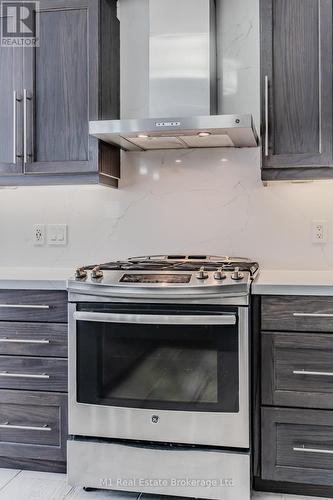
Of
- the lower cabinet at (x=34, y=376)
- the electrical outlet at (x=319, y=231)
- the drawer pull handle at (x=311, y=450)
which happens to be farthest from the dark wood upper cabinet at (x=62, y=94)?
the drawer pull handle at (x=311, y=450)

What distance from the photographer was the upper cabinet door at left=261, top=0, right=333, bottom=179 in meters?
2.11

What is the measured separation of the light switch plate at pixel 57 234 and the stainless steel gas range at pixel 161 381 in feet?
2.29

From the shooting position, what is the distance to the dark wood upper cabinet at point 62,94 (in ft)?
7.63

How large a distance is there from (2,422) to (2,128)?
1386mm

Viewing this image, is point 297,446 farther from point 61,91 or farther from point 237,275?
point 61,91

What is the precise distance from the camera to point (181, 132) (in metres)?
2.13

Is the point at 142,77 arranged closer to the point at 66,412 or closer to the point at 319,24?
the point at 319,24

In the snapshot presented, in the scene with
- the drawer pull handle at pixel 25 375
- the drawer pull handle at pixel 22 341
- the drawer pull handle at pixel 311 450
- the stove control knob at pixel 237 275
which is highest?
the stove control knob at pixel 237 275

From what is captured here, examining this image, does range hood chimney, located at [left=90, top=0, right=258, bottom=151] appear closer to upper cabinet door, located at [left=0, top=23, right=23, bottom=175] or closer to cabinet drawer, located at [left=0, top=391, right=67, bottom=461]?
upper cabinet door, located at [left=0, top=23, right=23, bottom=175]

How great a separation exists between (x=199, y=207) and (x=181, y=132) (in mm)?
535

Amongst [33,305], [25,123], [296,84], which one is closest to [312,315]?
[296,84]

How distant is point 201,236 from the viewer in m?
2.58

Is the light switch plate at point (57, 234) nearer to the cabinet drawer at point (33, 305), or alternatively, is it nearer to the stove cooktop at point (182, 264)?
the stove cooktop at point (182, 264)

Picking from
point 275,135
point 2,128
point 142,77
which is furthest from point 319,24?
point 2,128
